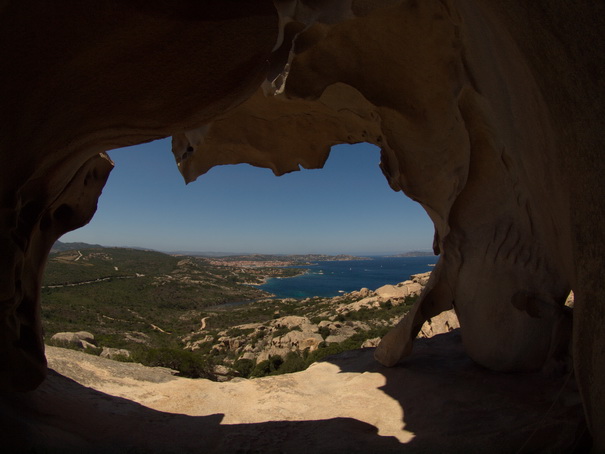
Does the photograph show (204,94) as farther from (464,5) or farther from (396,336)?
(396,336)

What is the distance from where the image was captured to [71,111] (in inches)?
96.4

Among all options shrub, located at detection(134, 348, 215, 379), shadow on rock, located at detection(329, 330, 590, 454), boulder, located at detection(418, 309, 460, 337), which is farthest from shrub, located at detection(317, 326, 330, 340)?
shadow on rock, located at detection(329, 330, 590, 454)

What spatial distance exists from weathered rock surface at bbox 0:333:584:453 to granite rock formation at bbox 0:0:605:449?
22.2 inches

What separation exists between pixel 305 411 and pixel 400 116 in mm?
4844

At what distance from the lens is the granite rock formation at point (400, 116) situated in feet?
6.23

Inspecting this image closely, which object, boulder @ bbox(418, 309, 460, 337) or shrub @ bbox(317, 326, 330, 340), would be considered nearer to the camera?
boulder @ bbox(418, 309, 460, 337)

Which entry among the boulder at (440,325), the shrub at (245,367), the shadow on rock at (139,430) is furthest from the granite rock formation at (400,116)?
the shrub at (245,367)

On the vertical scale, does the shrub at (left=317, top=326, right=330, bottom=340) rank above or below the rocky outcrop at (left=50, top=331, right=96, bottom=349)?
below

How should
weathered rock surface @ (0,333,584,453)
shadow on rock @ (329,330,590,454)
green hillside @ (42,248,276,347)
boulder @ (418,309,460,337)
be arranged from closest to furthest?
1. shadow on rock @ (329,330,590,454)
2. weathered rock surface @ (0,333,584,453)
3. boulder @ (418,309,460,337)
4. green hillside @ (42,248,276,347)

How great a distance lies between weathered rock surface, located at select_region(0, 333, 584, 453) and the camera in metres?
3.31

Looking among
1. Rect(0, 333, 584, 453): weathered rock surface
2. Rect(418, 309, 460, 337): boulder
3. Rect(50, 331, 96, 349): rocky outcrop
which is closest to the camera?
Rect(0, 333, 584, 453): weathered rock surface

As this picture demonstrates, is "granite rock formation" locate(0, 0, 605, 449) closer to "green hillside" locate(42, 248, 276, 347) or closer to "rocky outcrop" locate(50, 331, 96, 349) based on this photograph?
"rocky outcrop" locate(50, 331, 96, 349)

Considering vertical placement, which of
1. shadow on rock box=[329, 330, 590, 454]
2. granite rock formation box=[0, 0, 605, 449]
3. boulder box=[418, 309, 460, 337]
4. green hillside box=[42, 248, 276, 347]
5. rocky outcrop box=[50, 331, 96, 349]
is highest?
granite rock formation box=[0, 0, 605, 449]

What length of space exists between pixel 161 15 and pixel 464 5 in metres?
3.06
